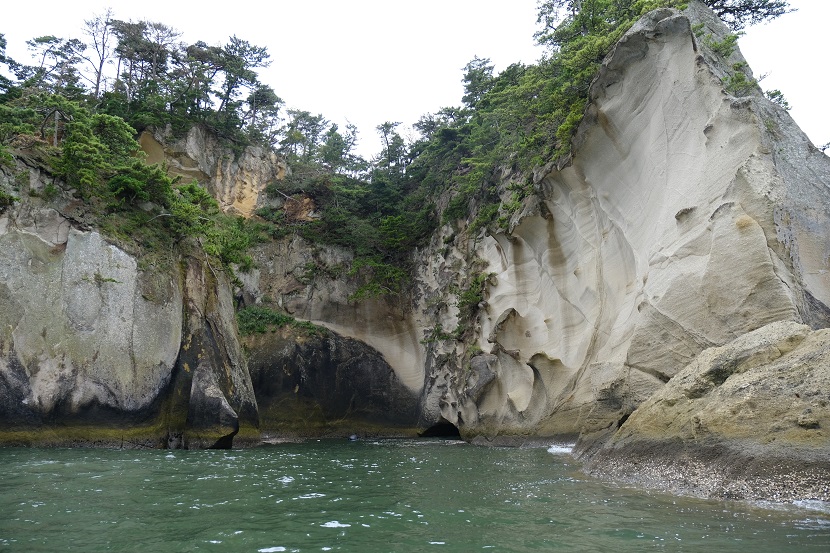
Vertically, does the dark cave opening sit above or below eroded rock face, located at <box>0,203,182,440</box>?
below

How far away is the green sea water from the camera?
4.67 m

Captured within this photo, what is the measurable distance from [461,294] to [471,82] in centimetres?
1531

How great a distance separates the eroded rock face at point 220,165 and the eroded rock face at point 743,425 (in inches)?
997

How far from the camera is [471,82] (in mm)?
33125

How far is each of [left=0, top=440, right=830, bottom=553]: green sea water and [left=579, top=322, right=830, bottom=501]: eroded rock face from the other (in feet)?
1.39

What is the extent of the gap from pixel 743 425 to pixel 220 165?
28076mm

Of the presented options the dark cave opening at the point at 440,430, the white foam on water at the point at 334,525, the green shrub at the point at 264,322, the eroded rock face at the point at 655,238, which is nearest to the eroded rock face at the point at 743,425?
the eroded rock face at the point at 655,238

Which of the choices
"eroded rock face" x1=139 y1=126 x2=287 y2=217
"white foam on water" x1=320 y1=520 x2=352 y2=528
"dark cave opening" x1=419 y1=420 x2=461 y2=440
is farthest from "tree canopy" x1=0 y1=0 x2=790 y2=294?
"white foam on water" x1=320 y1=520 x2=352 y2=528

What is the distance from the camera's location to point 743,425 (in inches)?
249

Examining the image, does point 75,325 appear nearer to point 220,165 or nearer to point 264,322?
point 264,322

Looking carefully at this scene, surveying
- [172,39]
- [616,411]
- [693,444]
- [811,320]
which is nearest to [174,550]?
[693,444]

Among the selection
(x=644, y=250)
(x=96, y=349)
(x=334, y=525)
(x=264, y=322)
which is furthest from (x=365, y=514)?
(x=264, y=322)

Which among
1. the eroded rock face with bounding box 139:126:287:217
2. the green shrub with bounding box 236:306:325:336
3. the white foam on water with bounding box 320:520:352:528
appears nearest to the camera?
the white foam on water with bounding box 320:520:352:528

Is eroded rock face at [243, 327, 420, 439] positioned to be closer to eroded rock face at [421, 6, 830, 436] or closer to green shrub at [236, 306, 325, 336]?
green shrub at [236, 306, 325, 336]
